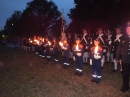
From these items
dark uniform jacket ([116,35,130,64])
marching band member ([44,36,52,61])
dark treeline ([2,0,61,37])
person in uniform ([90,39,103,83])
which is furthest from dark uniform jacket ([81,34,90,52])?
dark treeline ([2,0,61,37])

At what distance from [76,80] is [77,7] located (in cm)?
1374

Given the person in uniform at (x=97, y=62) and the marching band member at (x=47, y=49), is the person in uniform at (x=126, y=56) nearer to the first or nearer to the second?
the person in uniform at (x=97, y=62)

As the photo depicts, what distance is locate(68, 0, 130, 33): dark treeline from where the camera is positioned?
1725 cm

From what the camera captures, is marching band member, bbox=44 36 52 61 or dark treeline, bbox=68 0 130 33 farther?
dark treeline, bbox=68 0 130 33

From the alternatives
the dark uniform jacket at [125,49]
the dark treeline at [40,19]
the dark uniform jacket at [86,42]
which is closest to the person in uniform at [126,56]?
Answer: the dark uniform jacket at [125,49]

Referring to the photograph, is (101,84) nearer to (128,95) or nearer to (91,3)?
(128,95)

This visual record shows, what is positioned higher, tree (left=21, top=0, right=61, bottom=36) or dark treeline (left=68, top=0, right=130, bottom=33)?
tree (left=21, top=0, right=61, bottom=36)

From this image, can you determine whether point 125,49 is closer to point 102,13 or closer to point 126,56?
point 126,56

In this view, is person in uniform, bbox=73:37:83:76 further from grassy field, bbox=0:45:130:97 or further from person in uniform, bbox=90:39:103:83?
person in uniform, bbox=90:39:103:83

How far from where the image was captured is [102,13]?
1873 cm

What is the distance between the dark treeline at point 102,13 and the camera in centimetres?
1725

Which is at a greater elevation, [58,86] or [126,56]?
[126,56]

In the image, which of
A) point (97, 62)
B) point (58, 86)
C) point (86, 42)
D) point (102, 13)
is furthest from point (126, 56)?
point (102, 13)

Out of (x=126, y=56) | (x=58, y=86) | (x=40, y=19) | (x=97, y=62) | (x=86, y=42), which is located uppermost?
(x=40, y=19)
